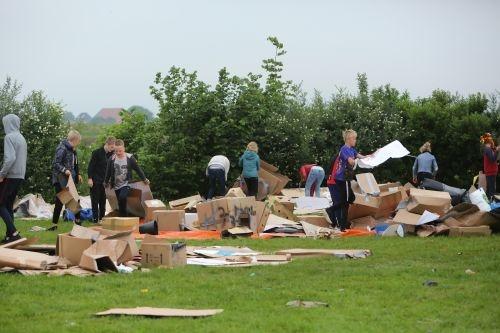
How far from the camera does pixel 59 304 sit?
27.3 ft

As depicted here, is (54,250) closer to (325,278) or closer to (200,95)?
(325,278)

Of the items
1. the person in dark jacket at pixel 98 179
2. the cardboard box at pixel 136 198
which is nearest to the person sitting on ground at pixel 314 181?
the cardboard box at pixel 136 198

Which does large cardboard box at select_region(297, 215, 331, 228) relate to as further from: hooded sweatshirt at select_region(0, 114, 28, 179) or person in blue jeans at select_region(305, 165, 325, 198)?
hooded sweatshirt at select_region(0, 114, 28, 179)

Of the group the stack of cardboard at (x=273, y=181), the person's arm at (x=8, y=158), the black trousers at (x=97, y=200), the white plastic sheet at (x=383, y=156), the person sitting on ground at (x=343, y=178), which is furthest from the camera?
the stack of cardboard at (x=273, y=181)

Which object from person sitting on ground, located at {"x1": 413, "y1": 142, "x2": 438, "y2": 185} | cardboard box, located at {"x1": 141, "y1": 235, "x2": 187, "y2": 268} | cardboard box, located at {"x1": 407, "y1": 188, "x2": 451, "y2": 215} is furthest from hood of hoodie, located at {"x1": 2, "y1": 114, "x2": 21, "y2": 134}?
person sitting on ground, located at {"x1": 413, "y1": 142, "x2": 438, "y2": 185}

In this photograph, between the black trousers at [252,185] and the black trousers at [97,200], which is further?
the black trousers at [252,185]

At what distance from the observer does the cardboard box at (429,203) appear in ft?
51.5

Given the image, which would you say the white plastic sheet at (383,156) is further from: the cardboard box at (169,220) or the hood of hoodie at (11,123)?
the hood of hoodie at (11,123)

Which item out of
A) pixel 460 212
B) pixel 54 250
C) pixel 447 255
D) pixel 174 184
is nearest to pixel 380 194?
pixel 460 212

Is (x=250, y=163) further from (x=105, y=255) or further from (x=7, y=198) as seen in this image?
(x=105, y=255)

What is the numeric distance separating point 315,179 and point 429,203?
266 inches

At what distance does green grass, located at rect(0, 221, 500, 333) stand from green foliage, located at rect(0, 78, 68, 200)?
16.6m

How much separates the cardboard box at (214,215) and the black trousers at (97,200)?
2636mm

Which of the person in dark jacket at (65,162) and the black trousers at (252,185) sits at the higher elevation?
the person in dark jacket at (65,162)
